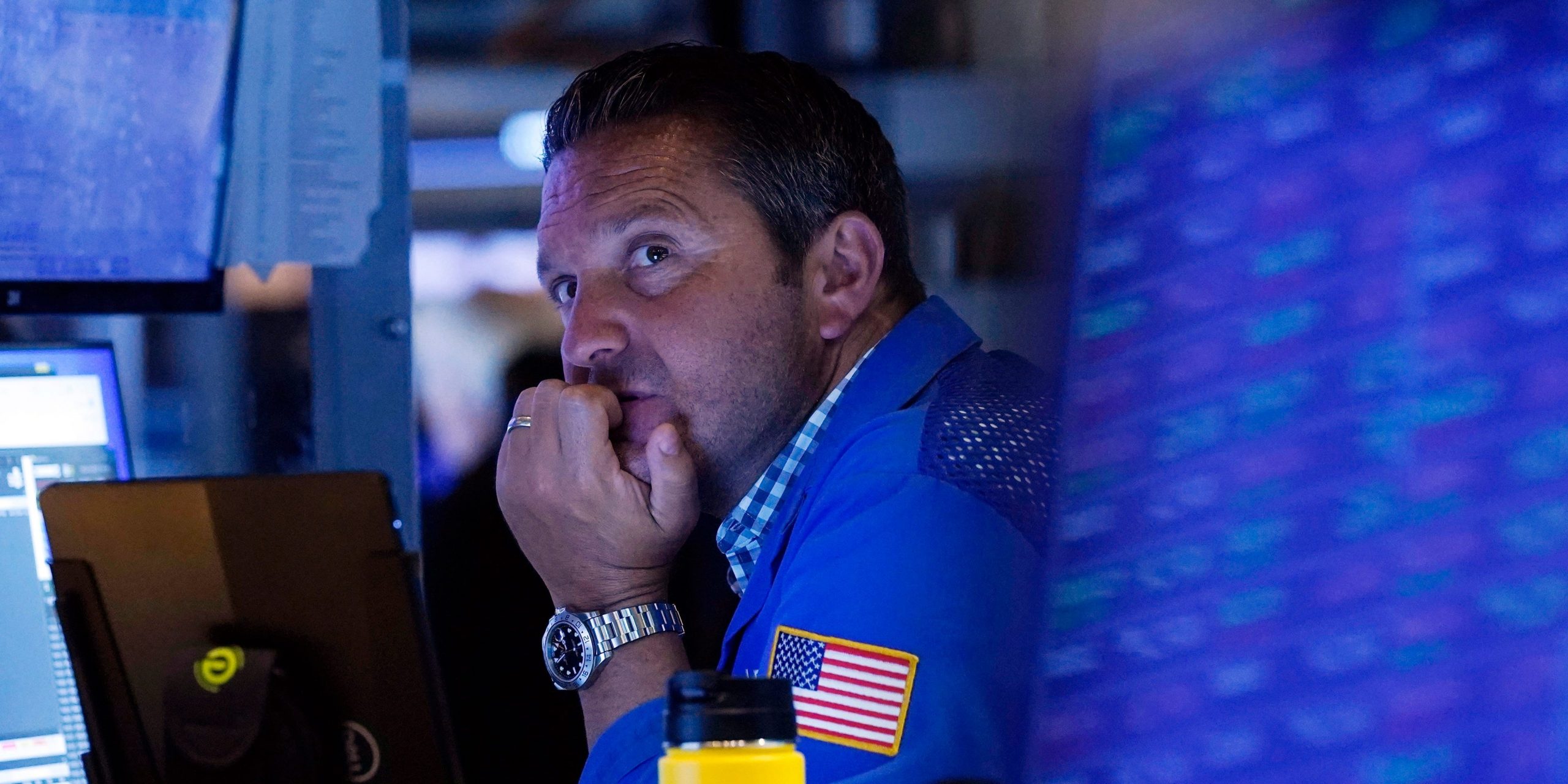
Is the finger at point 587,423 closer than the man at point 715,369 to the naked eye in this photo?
No

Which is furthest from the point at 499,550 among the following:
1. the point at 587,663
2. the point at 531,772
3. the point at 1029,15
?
the point at 1029,15

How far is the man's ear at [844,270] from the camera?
1.34 meters

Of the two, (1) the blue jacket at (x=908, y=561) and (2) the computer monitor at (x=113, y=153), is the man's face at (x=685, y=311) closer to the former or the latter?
(1) the blue jacket at (x=908, y=561)

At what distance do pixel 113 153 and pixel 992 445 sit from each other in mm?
1202

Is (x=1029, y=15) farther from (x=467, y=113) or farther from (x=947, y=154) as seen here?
(x=467, y=113)

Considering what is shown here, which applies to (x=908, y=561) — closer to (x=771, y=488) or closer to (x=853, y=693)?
(x=853, y=693)

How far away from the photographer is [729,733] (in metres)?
0.54

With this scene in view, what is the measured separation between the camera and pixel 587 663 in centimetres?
122

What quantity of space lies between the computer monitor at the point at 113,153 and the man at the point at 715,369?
0.55 meters

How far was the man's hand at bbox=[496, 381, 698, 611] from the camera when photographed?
4.11ft

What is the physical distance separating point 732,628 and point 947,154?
0.61 metres

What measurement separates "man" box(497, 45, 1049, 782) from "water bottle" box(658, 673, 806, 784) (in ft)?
1.61

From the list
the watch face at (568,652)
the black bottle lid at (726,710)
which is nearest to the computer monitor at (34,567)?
the watch face at (568,652)

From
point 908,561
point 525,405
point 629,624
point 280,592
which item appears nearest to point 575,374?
point 525,405
